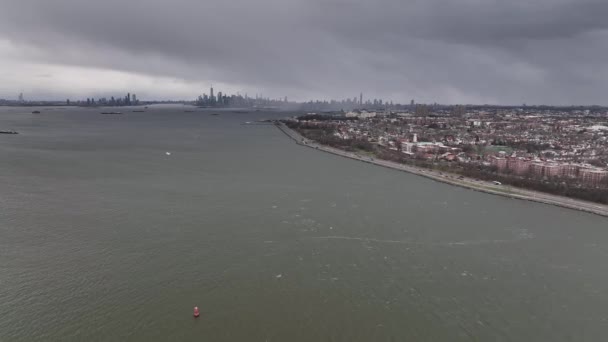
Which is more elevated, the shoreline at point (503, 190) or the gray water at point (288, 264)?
the shoreline at point (503, 190)

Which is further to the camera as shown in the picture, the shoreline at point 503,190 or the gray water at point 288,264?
the shoreline at point 503,190

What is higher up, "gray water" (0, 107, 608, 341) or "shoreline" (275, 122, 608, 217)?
"shoreline" (275, 122, 608, 217)

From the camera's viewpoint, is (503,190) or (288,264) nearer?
(288,264)

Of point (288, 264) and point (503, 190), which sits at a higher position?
point (503, 190)

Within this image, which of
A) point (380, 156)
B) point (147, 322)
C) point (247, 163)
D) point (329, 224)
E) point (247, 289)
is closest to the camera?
point (147, 322)

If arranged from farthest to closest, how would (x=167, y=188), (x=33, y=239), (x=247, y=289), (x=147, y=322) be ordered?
(x=167, y=188), (x=33, y=239), (x=247, y=289), (x=147, y=322)

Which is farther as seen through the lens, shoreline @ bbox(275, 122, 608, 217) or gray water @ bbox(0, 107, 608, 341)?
shoreline @ bbox(275, 122, 608, 217)

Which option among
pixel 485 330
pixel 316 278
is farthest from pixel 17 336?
pixel 485 330

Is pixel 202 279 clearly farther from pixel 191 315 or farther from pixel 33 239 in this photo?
pixel 33 239
